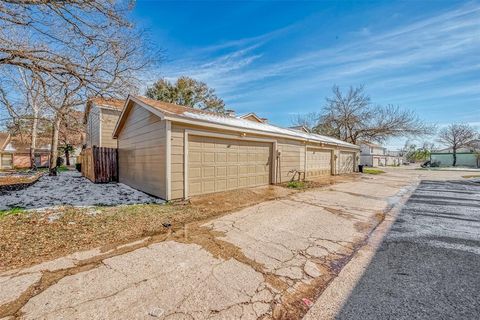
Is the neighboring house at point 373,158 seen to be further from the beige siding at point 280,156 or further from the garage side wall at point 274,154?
the garage side wall at point 274,154

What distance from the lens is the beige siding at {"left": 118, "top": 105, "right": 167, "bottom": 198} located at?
6523mm

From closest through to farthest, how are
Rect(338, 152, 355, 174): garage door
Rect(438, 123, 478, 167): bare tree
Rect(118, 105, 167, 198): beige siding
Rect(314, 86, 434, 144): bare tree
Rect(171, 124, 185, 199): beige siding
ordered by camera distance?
1. Rect(171, 124, 185, 199): beige siding
2. Rect(118, 105, 167, 198): beige siding
3. Rect(338, 152, 355, 174): garage door
4. Rect(314, 86, 434, 144): bare tree
5. Rect(438, 123, 478, 167): bare tree

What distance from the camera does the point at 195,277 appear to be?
2568 millimetres

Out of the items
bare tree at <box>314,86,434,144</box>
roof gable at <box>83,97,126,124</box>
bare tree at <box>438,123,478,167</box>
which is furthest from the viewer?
bare tree at <box>438,123,478,167</box>

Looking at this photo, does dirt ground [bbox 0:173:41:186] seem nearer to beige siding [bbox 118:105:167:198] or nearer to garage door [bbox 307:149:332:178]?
beige siding [bbox 118:105:167:198]

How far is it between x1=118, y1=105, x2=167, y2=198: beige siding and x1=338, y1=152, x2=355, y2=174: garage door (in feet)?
47.3

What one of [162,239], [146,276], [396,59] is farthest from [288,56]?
[146,276]

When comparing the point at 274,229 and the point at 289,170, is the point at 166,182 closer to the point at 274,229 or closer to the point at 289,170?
the point at 274,229

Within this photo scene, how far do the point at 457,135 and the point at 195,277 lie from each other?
5156cm

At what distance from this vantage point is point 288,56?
36.1 feet

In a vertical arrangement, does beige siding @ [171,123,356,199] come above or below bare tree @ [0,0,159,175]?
below

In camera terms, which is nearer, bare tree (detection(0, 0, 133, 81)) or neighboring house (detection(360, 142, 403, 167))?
bare tree (detection(0, 0, 133, 81))

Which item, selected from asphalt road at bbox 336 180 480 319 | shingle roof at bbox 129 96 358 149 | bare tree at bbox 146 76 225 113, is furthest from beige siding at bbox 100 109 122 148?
asphalt road at bbox 336 180 480 319

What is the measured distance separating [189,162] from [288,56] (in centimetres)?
812
